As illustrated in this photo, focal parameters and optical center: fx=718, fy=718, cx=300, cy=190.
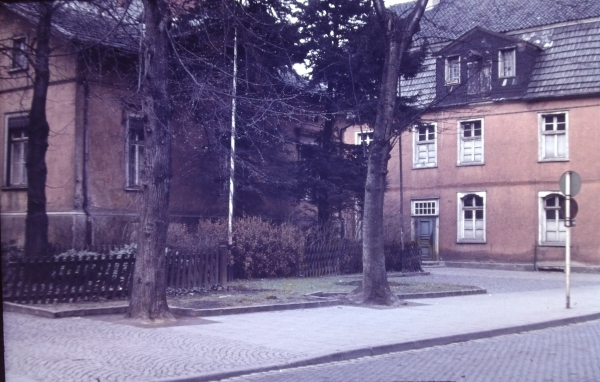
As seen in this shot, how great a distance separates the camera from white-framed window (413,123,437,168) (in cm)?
3597

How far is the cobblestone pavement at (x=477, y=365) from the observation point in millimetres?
8664

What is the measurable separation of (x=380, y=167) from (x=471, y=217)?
19451 millimetres

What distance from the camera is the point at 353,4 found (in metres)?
25.5

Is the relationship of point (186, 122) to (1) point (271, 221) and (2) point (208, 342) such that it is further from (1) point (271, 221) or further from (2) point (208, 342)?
(2) point (208, 342)

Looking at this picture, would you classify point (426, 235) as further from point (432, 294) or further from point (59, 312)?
point (59, 312)

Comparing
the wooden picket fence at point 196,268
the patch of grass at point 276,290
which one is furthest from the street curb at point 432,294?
the wooden picket fence at point 196,268

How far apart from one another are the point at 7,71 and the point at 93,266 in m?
4.35

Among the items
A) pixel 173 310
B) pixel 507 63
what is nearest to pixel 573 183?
pixel 173 310

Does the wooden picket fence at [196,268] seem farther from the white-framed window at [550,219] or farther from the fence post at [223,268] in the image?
the white-framed window at [550,219]

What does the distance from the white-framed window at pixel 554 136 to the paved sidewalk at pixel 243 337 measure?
15527mm

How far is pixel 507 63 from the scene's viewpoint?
33.9m

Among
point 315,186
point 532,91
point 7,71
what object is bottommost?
point 315,186

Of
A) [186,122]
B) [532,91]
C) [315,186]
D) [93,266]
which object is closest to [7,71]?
[93,266]

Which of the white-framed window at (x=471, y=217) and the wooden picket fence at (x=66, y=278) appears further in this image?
the white-framed window at (x=471, y=217)
